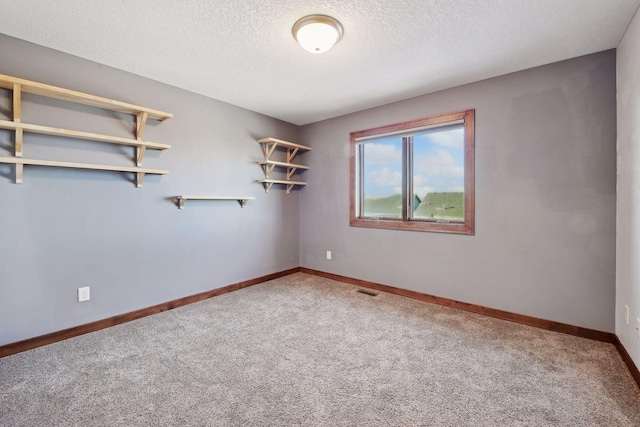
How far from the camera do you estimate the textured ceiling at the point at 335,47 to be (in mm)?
1799

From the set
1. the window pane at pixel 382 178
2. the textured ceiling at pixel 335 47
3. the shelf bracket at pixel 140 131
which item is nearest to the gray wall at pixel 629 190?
the textured ceiling at pixel 335 47

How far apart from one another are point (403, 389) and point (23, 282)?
281 cm

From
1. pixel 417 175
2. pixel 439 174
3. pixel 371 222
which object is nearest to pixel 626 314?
pixel 439 174

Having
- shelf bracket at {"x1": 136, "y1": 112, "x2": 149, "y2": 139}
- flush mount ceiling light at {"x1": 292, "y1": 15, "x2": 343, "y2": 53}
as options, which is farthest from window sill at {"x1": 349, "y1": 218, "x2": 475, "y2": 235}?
shelf bracket at {"x1": 136, "y1": 112, "x2": 149, "y2": 139}

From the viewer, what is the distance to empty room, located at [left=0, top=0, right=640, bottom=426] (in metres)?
1.72

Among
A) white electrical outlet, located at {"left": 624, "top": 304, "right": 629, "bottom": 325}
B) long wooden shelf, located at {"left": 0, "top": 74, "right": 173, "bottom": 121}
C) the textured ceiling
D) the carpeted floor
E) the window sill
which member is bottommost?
the carpeted floor

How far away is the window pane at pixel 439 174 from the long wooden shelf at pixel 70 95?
2.72 metres

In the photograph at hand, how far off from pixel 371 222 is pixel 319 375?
7.18 feet

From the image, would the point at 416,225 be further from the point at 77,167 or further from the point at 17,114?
the point at 17,114

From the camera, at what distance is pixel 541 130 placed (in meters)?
2.52

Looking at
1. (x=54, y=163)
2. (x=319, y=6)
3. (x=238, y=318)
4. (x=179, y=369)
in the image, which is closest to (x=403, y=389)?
(x=179, y=369)

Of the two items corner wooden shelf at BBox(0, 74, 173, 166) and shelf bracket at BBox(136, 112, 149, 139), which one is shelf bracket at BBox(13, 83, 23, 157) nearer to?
corner wooden shelf at BBox(0, 74, 173, 166)

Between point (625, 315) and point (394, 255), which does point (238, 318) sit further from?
point (625, 315)

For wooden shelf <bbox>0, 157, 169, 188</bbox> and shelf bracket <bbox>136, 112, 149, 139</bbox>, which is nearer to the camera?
wooden shelf <bbox>0, 157, 169, 188</bbox>
